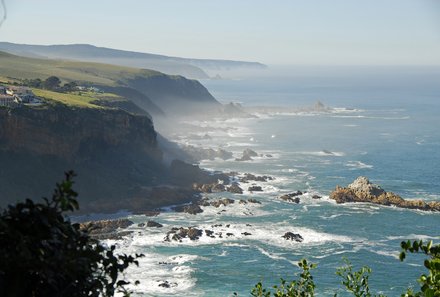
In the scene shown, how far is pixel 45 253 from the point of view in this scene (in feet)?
22.6

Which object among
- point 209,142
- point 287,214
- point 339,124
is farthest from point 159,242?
point 339,124

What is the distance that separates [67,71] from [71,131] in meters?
76.3

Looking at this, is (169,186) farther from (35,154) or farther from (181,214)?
(35,154)

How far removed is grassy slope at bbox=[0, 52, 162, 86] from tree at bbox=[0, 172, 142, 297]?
385ft

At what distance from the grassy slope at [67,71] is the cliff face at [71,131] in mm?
43665

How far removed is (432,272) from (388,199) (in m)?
65.3

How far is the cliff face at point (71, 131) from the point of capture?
223ft

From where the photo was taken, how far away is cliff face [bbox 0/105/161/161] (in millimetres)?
67875

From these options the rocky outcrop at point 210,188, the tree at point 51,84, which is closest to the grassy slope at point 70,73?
the tree at point 51,84

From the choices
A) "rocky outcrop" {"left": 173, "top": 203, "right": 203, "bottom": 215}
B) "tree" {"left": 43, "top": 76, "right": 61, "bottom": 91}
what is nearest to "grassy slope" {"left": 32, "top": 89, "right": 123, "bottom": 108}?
"tree" {"left": 43, "top": 76, "right": 61, "bottom": 91}

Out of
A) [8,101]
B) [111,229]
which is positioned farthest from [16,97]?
[111,229]

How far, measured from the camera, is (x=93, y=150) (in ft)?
255

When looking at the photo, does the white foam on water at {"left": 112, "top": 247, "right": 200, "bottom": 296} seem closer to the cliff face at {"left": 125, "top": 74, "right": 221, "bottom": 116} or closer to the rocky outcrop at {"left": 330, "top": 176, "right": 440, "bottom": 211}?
the rocky outcrop at {"left": 330, "top": 176, "right": 440, "bottom": 211}

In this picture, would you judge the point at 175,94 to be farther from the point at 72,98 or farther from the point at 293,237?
the point at 293,237
